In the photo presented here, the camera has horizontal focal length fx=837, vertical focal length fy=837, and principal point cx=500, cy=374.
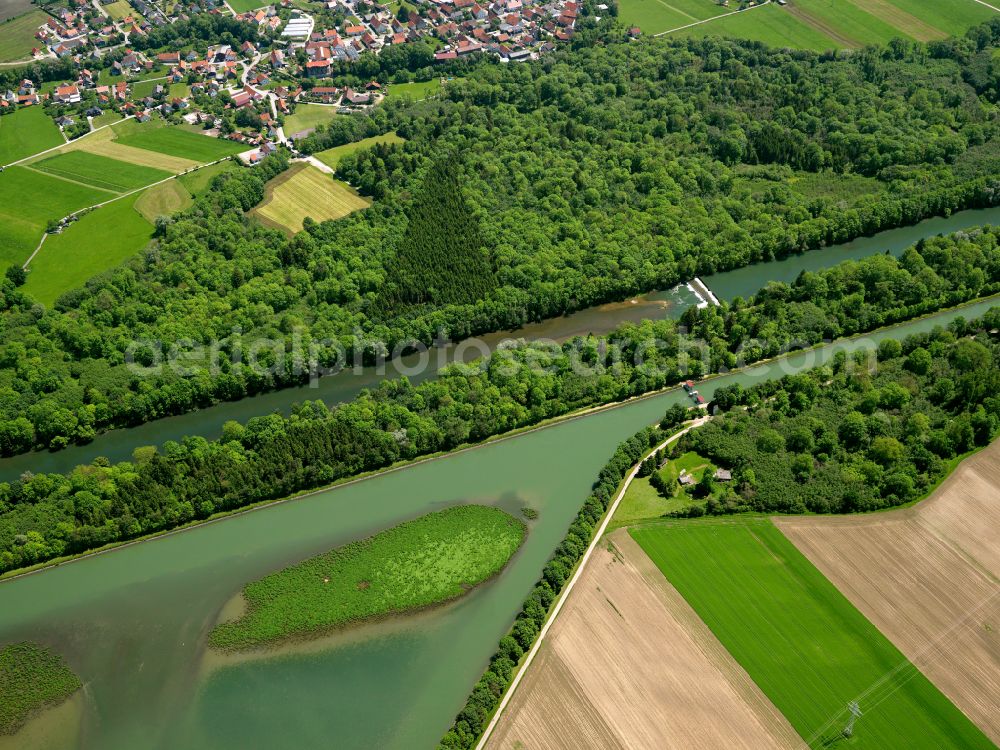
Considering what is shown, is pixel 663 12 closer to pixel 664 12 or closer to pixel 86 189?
pixel 664 12

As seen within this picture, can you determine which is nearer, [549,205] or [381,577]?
[381,577]

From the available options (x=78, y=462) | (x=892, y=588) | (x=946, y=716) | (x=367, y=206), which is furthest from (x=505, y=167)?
(x=946, y=716)

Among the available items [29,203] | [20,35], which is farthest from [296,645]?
[20,35]

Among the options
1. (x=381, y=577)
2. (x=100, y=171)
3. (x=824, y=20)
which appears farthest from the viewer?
(x=824, y=20)

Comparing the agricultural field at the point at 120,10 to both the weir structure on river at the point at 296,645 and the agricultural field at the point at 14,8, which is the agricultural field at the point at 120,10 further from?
the weir structure on river at the point at 296,645

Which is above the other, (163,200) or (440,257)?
(440,257)

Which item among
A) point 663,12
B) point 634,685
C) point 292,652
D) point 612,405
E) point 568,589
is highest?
point 663,12

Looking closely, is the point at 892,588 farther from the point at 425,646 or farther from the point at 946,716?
the point at 425,646
